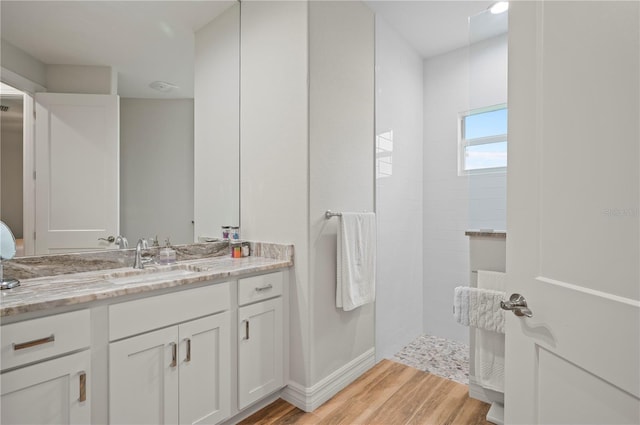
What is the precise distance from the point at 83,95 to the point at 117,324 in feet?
3.81

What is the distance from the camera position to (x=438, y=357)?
275 centimetres

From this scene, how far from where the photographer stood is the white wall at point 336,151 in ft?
6.81

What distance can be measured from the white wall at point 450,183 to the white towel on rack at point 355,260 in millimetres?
1058

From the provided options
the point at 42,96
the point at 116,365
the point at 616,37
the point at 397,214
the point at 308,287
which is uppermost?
the point at 42,96

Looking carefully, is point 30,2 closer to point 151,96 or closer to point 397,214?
point 151,96

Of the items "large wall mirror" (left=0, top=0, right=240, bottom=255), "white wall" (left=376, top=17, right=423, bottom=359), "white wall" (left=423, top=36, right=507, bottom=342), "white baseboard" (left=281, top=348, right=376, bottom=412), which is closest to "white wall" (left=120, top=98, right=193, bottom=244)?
"large wall mirror" (left=0, top=0, right=240, bottom=255)

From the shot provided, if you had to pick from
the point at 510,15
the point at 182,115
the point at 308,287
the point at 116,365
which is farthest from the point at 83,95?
the point at 510,15

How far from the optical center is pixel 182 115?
7.00 feet

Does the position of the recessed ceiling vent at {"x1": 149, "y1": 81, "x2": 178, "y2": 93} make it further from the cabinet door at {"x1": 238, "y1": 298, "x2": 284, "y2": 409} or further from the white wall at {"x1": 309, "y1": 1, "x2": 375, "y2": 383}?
the cabinet door at {"x1": 238, "y1": 298, "x2": 284, "y2": 409}

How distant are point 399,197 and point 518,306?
2.02 meters

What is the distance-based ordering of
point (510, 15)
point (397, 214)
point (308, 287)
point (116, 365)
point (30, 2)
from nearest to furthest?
1. point (510, 15)
2. point (116, 365)
3. point (30, 2)
4. point (308, 287)
5. point (397, 214)

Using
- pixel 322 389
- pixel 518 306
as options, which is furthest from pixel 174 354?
pixel 518 306

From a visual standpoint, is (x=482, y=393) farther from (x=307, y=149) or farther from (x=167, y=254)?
(x=167, y=254)

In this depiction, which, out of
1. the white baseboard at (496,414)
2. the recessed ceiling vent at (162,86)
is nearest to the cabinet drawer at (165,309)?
the recessed ceiling vent at (162,86)
